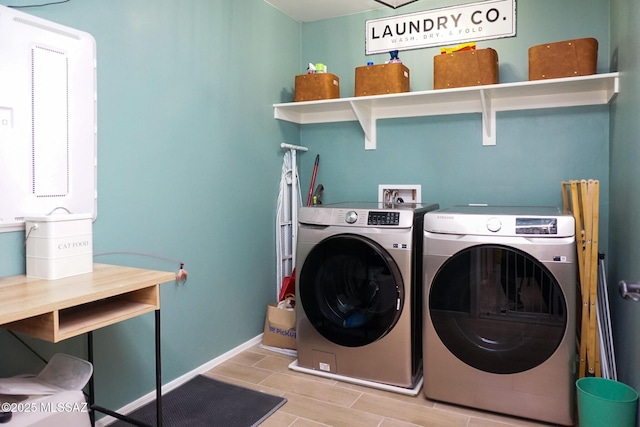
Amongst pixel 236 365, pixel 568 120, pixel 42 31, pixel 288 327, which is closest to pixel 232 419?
pixel 236 365

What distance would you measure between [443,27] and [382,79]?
0.57m

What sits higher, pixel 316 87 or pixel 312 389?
pixel 316 87

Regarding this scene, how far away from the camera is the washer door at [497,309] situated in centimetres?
202

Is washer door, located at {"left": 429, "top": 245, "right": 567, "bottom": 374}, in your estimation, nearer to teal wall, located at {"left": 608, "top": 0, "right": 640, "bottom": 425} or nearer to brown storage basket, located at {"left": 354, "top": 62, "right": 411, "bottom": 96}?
teal wall, located at {"left": 608, "top": 0, "right": 640, "bottom": 425}

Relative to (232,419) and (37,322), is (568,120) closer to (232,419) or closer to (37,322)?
(232,419)

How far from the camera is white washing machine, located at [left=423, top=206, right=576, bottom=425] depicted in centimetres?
200

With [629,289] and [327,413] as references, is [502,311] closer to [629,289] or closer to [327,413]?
[629,289]

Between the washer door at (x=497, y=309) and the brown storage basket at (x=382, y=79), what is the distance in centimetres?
126

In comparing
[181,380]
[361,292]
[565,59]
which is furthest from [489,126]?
[181,380]

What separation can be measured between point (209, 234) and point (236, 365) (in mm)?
808

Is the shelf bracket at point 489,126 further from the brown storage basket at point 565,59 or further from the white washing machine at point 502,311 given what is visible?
the white washing machine at point 502,311

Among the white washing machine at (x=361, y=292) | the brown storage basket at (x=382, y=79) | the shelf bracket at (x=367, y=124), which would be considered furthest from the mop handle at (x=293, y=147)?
the white washing machine at (x=361, y=292)

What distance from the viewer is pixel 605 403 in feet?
5.82

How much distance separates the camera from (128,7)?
2.11 meters
